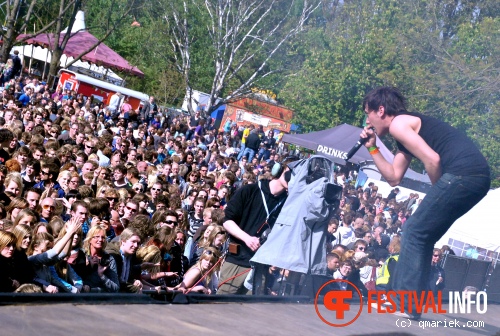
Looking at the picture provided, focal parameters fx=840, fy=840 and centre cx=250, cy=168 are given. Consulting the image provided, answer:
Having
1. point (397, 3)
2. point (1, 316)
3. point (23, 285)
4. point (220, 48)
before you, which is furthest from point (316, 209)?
point (220, 48)

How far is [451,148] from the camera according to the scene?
557 cm

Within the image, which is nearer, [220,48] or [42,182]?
[42,182]

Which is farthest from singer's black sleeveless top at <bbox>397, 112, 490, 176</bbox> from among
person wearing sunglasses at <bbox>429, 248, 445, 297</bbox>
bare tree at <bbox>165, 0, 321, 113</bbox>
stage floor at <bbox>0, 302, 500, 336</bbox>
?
bare tree at <bbox>165, 0, 321, 113</bbox>

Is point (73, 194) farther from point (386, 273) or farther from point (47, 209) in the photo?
point (386, 273)

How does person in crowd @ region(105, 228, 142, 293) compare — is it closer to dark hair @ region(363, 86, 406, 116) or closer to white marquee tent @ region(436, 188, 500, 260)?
dark hair @ region(363, 86, 406, 116)

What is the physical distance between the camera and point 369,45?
30.8 metres

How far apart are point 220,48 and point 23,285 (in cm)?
3214

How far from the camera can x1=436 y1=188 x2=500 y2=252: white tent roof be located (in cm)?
1465

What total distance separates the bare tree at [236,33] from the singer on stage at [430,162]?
29.5 metres

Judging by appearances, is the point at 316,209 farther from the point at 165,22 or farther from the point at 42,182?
the point at 165,22

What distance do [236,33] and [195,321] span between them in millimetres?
32136

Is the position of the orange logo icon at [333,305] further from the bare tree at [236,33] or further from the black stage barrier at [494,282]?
the bare tree at [236,33]

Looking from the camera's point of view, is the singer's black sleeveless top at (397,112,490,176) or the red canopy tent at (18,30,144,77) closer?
the singer's black sleeveless top at (397,112,490,176)

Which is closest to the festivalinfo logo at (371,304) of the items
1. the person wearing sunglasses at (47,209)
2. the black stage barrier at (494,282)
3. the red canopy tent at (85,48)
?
the person wearing sunglasses at (47,209)
